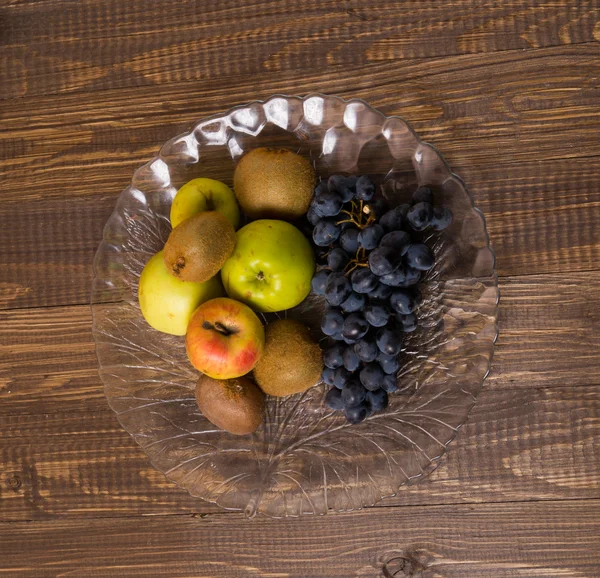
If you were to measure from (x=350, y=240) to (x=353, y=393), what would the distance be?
178 millimetres

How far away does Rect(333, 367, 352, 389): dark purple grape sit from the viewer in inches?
28.8

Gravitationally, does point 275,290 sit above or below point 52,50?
below

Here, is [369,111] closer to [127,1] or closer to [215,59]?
[215,59]

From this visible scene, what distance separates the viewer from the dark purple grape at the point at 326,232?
0.70 metres

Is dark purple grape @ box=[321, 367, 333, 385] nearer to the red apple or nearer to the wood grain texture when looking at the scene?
the red apple

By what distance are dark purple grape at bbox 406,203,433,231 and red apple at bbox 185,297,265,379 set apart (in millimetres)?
215

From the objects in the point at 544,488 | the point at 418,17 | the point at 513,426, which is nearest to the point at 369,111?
the point at 418,17

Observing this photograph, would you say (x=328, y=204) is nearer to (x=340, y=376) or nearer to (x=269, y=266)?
(x=269, y=266)

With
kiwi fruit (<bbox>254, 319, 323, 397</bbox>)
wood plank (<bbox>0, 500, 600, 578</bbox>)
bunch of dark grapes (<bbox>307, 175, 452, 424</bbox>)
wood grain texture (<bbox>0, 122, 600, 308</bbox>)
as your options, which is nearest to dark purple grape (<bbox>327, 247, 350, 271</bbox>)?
bunch of dark grapes (<bbox>307, 175, 452, 424</bbox>)

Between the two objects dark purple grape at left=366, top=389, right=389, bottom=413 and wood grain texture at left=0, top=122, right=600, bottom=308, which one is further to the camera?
wood grain texture at left=0, top=122, right=600, bottom=308

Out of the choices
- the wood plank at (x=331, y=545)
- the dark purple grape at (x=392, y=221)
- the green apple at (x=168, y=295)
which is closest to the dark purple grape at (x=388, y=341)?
the dark purple grape at (x=392, y=221)

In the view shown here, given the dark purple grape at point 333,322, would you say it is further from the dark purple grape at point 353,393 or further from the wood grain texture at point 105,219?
the wood grain texture at point 105,219

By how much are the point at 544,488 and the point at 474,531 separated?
12 cm

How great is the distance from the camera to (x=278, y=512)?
0.80 m
